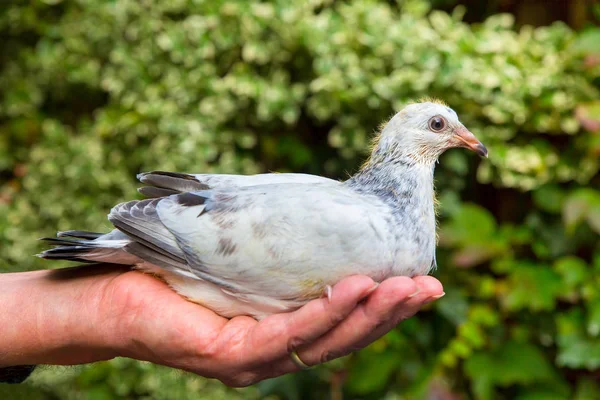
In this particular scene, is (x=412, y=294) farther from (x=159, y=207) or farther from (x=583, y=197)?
(x=583, y=197)

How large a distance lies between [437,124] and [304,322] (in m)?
0.57

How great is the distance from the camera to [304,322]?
1.48 m

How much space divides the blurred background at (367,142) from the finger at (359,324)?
4.75 feet

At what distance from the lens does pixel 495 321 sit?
2.95 metres

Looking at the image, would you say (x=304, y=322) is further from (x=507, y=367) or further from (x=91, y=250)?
(x=507, y=367)

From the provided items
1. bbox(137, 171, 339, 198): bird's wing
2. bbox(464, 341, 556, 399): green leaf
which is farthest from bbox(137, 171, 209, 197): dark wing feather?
bbox(464, 341, 556, 399): green leaf

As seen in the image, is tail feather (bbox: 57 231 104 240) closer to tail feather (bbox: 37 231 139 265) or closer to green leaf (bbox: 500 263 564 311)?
tail feather (bbox: 37 231 139 265)

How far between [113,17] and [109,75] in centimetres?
26

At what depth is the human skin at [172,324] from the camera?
4.78ft

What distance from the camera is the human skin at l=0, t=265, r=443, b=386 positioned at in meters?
1.46

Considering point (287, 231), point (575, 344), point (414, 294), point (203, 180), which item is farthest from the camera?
point (575, 344)

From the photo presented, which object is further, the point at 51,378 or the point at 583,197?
the point at 51,378

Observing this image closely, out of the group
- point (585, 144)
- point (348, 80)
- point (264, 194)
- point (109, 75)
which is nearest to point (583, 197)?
point (585, 144)

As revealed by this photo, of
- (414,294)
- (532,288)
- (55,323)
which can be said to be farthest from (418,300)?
(532,288)
